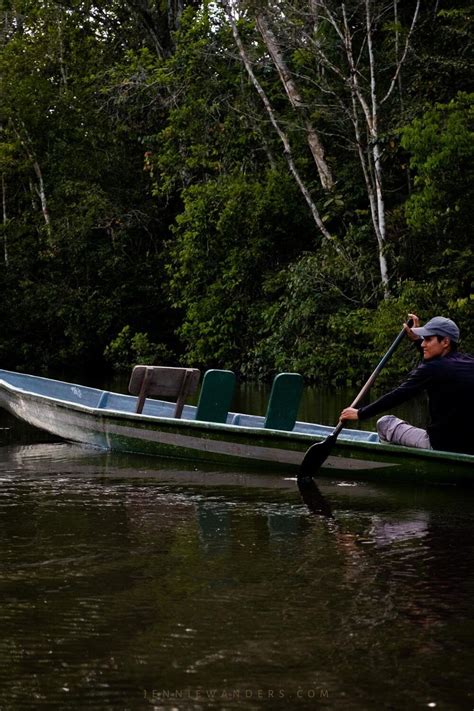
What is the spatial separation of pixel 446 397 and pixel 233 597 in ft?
12.8

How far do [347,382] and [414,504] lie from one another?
1371 centimetres

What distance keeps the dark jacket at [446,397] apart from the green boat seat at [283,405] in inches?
81.0

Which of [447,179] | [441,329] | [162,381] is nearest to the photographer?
[441,329]

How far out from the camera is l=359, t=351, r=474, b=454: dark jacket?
9734 mm

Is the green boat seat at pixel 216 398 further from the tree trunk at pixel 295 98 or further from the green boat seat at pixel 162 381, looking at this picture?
the tree trunk at pixel 295 98

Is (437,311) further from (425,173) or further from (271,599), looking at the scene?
(271,599)

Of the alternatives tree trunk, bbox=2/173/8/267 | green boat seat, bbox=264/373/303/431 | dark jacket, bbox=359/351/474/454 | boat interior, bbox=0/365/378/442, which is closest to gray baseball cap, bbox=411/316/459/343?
dark jacket, bbox=359/351/474/454

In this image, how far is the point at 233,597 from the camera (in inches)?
252

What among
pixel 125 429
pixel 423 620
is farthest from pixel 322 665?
pixel 125 429

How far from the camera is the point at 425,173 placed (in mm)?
20344

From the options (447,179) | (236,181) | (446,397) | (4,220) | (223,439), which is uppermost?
(4,220)

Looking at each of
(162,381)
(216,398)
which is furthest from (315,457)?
(162,381)

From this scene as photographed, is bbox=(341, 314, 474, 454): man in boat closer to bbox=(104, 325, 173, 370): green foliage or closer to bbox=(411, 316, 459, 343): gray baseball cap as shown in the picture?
bbox=(411, 316, 459, 343): gray baseball cap

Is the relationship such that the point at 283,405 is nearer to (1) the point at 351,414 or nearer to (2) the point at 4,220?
(1) the point at 351,414
